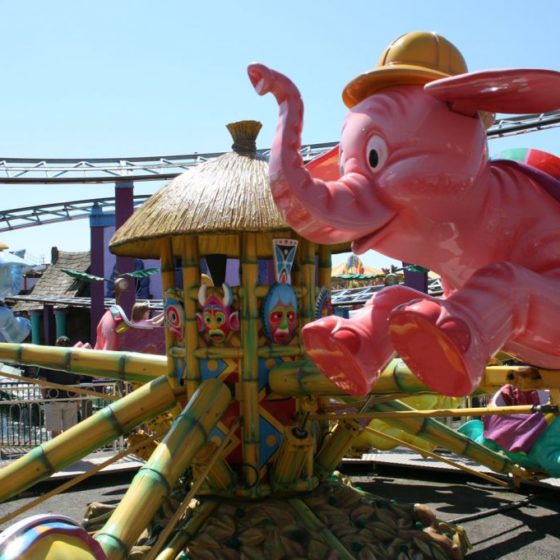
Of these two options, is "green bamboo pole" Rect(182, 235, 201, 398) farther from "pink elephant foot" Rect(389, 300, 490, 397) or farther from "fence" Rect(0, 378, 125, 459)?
"fence" Rect(0, 378, 125, 459)

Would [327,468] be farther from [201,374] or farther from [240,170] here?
[240,170]

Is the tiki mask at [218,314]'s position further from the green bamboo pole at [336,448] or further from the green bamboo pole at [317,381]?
the green bamboo pole at [336,448]

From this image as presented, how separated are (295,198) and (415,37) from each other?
30.5 inches

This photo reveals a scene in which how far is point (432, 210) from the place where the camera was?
95.8 inches

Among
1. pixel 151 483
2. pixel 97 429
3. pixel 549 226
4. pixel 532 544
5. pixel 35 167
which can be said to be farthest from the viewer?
pixel 35 167

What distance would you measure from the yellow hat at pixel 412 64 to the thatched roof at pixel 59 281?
24.1 metres

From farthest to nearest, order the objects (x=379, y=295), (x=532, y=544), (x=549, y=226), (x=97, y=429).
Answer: (x=532, y=544)
(x=97, y=429)
(x=379, y=295)
(x=549, y=226)

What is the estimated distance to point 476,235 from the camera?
8.26 feet

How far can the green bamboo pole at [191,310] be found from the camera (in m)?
4.57

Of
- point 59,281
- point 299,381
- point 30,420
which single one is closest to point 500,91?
point 299,381

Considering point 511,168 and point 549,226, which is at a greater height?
point 511,168

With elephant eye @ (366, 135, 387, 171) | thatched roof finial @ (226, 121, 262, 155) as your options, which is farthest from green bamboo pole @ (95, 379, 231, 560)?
elephant eye @ (366, 135, 387, 171)

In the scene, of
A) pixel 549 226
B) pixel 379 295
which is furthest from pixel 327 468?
pixel 549 226

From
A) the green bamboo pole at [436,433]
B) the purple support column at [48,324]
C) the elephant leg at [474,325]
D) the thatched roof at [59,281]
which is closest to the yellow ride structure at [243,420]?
the green bamboo pole at [436,433]
